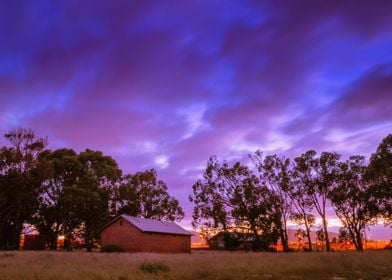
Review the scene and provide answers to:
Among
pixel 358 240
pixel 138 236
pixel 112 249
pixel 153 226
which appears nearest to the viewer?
pixel 112 249

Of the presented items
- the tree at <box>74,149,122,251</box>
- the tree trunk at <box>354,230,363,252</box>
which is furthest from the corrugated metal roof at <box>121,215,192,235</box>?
the tree trunk at <box>354,230,363,252</box>

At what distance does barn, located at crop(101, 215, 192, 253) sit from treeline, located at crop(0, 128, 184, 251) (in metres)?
9.13

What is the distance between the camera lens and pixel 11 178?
59406mm

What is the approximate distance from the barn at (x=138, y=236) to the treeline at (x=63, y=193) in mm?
9129

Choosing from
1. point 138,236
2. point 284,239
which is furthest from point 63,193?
point 284,239

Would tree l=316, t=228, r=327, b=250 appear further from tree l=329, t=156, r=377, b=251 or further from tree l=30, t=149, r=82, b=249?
tree l=30, t=149, r=82, b=249

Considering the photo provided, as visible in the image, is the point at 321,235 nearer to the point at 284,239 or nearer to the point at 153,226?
the point at 284,239

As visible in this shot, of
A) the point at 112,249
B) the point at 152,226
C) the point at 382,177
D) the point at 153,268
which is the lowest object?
the point at 153,268

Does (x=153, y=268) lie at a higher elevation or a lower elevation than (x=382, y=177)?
lower

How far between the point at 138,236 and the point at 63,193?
1820 cm

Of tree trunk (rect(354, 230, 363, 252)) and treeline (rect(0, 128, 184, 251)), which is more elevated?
treeline (rect(0, 128, 184, 251))

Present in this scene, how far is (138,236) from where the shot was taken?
176ft

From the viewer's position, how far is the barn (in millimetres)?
53719

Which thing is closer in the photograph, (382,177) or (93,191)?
(382,177)
